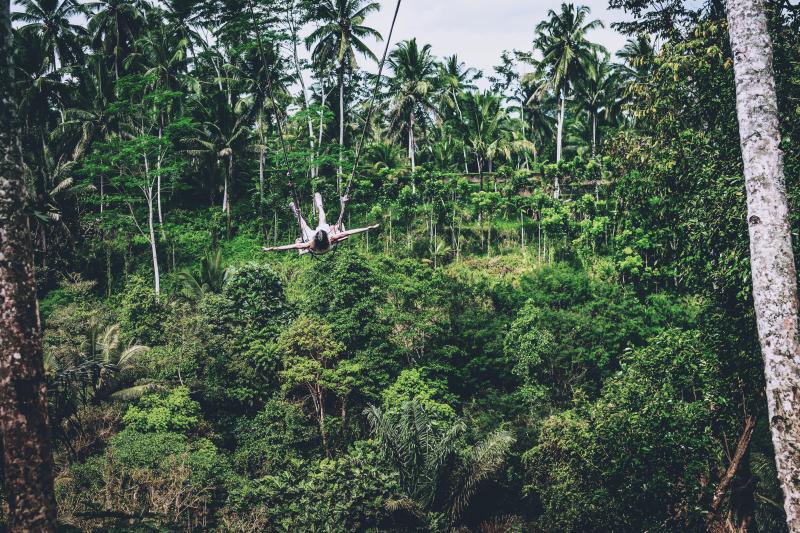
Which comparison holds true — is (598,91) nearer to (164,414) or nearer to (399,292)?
(399,292)

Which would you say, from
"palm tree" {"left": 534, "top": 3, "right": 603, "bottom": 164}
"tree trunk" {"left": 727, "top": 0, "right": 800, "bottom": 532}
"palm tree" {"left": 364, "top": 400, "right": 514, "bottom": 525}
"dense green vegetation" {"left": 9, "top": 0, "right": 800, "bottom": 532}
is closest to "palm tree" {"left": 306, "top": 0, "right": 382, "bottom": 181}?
"dense green vegetation" {"left": 9, "top": 0, "right": 800, "bottom": 532}

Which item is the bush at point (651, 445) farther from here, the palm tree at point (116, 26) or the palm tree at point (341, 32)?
the palm tree at point (116, 26)

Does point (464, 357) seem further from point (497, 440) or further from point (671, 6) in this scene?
point (671, 6)

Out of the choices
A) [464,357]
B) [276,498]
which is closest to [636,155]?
[276,498]

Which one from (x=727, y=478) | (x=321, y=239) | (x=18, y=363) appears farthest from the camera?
(x=321, y=239)

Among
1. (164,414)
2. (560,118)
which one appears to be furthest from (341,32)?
(164,414)
